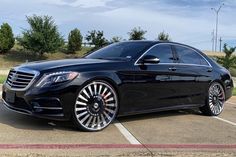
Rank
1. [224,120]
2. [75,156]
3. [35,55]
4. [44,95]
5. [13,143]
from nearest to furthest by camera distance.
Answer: [75,156]
[13,143]
[44,95]
[224,120]
[35,55]

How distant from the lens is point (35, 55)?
5244 cm

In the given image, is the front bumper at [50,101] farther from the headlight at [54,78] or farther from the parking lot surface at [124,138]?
the parking lot surface at [124,138]

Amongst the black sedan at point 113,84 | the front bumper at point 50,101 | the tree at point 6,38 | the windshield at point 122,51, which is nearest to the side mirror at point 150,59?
the black sedan at point 113,84

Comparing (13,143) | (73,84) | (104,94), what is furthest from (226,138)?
(13,143)

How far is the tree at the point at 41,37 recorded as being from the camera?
166ft

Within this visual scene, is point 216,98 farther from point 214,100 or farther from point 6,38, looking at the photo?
point 6,38

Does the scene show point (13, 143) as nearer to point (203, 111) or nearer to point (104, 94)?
point (104, 94)

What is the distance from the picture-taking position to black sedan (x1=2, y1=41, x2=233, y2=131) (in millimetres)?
6988

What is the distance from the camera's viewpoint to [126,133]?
24.1 ft

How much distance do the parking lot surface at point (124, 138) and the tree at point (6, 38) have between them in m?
40.7

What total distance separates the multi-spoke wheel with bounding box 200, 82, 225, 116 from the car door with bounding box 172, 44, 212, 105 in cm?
20

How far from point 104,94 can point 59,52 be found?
47.1 m

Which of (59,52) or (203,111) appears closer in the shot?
(203,111)

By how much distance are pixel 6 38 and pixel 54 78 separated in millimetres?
43331
